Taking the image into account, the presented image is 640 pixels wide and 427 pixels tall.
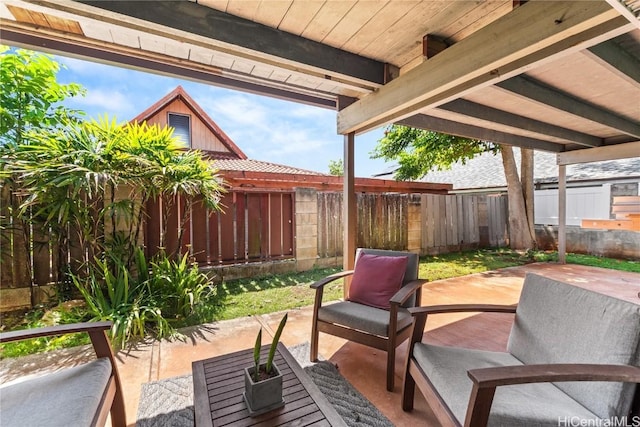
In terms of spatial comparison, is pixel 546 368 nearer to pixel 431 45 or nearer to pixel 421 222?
pixel 431 45

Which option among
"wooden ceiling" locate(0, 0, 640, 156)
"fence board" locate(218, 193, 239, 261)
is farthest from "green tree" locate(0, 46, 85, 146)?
"wooden ceiling" locate(0, 0, 640, 156)

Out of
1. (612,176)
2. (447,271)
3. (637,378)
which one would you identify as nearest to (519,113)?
(447,271)

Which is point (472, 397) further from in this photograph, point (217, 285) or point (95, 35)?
point (217, 285)

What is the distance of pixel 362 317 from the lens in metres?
2.24

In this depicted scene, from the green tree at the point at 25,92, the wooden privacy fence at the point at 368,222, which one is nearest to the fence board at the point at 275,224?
the wooden privacy fence at the point at 368,222

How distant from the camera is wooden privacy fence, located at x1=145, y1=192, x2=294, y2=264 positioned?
4.21 meters

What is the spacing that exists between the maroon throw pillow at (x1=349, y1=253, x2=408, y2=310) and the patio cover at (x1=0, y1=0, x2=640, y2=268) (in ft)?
4.93

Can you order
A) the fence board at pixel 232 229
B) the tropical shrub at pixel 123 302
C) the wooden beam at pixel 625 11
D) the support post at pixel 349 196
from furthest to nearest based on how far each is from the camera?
the fence board at pixel 232 229, the support post at pixel 349 196, the tropical shrub at pixel 123 302, the wooden beam at pixel 625 11

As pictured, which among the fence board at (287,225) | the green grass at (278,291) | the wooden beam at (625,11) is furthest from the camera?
the fence board at (287,225)

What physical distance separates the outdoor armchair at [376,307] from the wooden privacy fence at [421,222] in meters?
2.85

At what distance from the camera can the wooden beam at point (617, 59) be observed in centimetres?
223

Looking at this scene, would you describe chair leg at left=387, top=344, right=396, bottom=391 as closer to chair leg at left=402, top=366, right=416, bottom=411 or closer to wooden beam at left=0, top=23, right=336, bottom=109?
chair leg at left=402, top=366, right=416, bottom=411

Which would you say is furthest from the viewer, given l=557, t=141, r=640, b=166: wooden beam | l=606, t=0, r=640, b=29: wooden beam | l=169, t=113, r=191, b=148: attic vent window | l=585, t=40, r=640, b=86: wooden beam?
l=169, t=113, r=191, b=148: attic vent window

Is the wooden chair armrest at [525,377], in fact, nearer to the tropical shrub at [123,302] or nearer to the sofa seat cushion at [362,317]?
the sofa seat cushion at [362,317]
